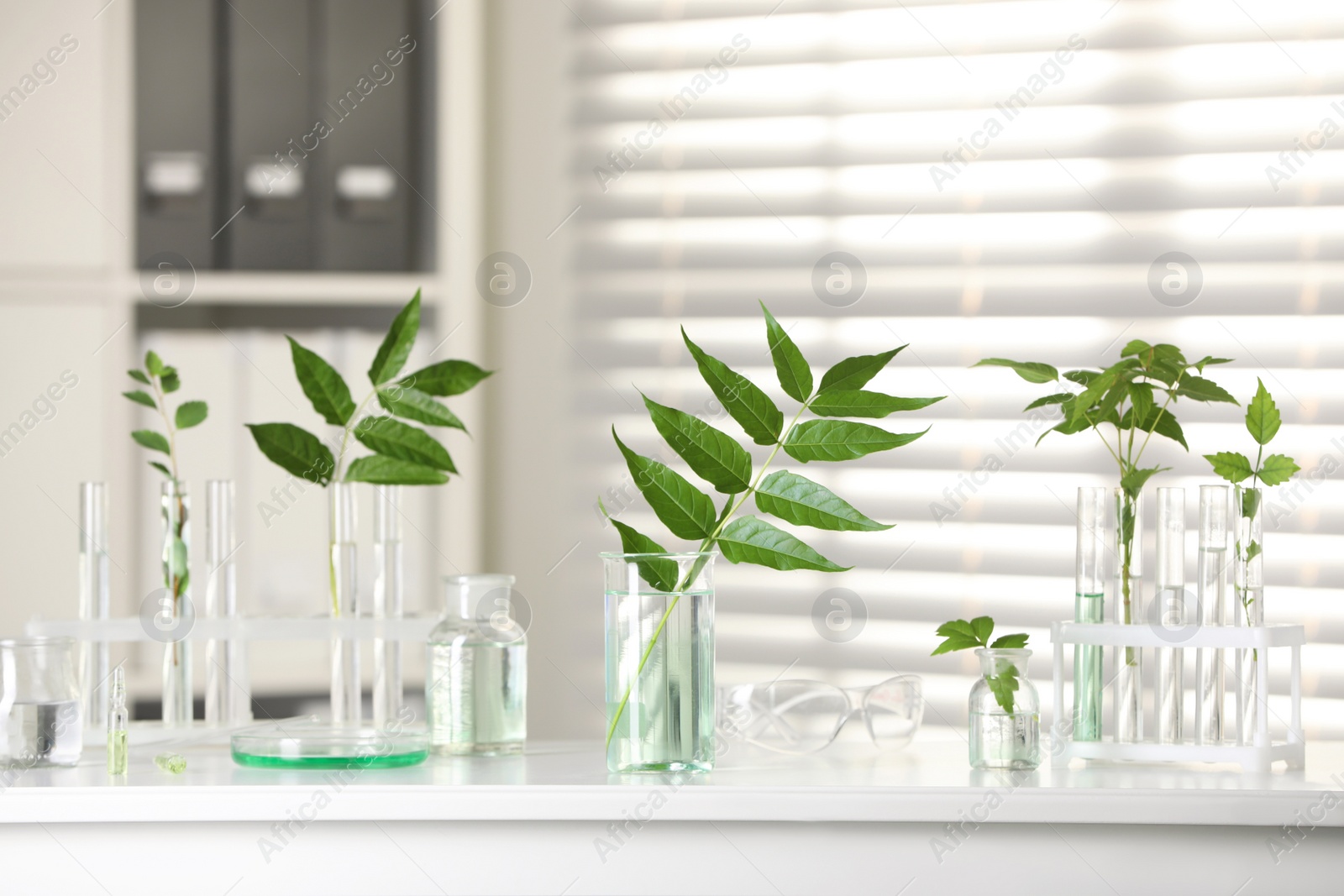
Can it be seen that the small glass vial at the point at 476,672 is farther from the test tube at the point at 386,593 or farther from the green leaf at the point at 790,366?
the green leaf at the point at 790,366

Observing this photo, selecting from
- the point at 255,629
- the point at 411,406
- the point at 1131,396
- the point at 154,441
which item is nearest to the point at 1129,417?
the point at 1131,396

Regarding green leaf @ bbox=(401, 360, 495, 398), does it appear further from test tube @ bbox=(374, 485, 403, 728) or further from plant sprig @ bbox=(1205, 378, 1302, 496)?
plant sprig @ bbox=(1205, 378, 1302, 496)

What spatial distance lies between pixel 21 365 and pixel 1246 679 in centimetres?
163

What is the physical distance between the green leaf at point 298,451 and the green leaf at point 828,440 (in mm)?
398

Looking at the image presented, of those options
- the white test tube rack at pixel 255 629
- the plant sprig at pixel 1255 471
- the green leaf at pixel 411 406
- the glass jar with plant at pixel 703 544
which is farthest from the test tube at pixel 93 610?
the plant sprig at pixel 1255 471

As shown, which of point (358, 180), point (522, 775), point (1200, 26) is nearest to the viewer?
point (522, 775)

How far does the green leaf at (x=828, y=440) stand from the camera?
89cm

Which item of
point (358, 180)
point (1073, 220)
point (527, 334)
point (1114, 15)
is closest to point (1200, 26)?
point (1114, 15)

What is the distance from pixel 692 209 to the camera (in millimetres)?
1908

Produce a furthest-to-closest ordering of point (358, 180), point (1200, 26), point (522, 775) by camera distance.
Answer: point (358, 180), point (1200, 26), point (522, 775)

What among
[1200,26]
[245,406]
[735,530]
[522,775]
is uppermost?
[1200,26]

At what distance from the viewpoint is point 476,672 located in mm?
974

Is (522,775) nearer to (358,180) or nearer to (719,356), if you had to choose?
(719,356)

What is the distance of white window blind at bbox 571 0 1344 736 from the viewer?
168cm
